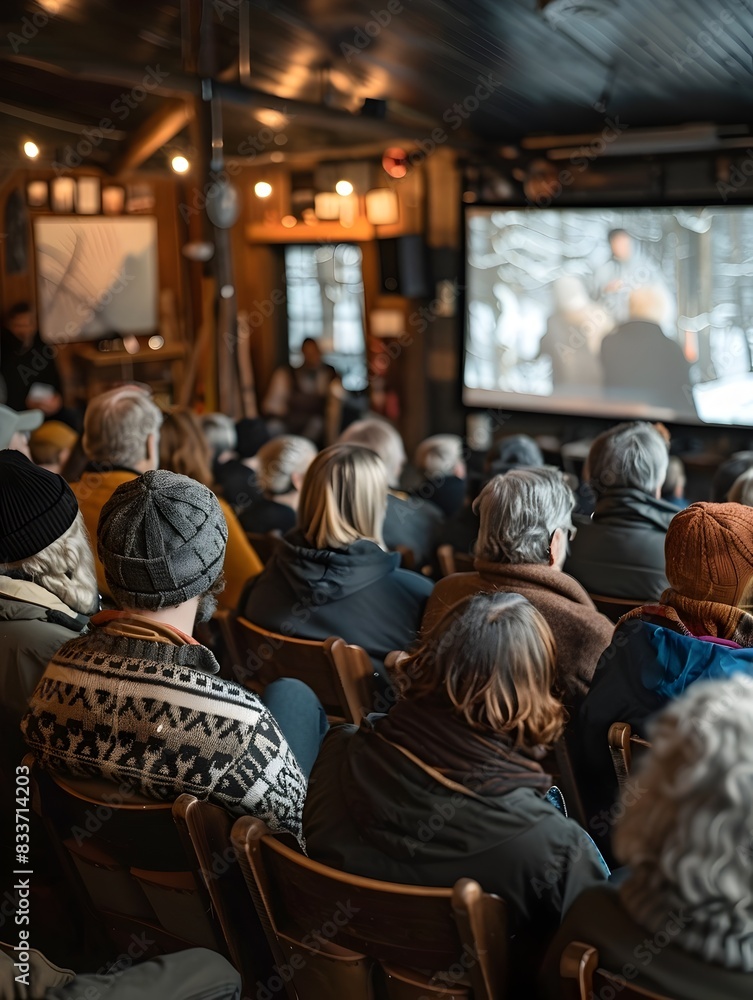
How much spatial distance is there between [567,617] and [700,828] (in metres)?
1.37

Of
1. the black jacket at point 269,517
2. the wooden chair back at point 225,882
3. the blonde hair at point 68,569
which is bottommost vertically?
the wooden chair back at point 225,882

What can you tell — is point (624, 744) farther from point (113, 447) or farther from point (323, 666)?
point (113, 447)

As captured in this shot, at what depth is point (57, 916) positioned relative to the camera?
2.34 meters

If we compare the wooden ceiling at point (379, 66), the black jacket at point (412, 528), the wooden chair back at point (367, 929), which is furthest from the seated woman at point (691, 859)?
the wooden ceiling at point (379, 66)

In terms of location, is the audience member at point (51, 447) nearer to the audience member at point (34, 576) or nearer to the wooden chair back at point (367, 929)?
the audience member at point (34, 576)

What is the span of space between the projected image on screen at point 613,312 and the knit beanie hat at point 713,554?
528 centimetres

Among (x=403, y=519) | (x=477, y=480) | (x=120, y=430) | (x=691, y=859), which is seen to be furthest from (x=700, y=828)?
(x=477, y=480)

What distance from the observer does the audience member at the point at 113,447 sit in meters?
3.23

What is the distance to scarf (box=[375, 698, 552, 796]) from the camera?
152 centimetres

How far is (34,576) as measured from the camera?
91.0 inches

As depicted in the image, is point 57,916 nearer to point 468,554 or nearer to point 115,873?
point 115,873

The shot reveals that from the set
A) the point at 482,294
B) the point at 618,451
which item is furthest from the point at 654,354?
the point at 618,451

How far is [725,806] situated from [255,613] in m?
1.83

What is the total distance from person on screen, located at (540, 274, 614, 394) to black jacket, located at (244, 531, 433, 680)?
209 inches
